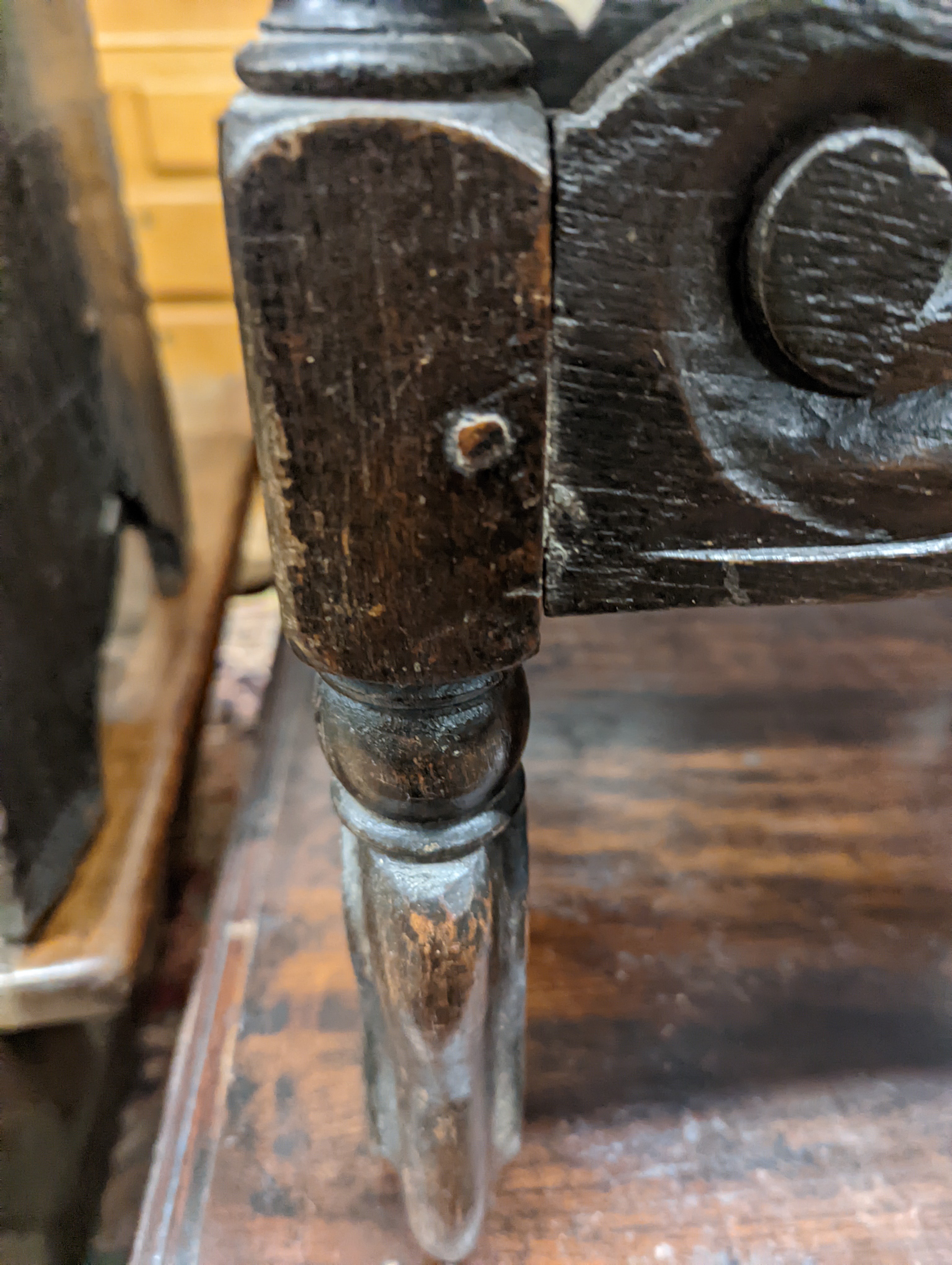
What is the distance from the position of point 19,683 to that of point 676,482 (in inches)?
17.0

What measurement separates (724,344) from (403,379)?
0.29 feet

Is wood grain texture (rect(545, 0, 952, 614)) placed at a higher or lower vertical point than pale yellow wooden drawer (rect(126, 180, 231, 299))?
higher

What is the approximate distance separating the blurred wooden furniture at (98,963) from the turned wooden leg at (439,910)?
0.70 feet

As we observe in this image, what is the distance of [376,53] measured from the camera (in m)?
0.22

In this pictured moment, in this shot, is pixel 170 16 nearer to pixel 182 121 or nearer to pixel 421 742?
pixel 182 121

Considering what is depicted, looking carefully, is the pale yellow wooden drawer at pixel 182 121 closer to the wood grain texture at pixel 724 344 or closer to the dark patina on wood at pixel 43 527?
the dark patina on wood at pixel 43 527

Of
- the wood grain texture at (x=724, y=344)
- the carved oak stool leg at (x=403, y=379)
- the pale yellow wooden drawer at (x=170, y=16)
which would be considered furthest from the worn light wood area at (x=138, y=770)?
the pale yellow wooden drawer at (x=170, y=16)

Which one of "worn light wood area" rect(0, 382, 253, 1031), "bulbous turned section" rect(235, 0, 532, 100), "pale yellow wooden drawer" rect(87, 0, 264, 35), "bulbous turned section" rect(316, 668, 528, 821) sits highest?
"bulbous turned section" rect(235, 0, 532, 100)

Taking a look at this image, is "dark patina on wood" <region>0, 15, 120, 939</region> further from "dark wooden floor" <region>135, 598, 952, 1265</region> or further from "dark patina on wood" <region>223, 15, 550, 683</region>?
"dark patina on wood" <region>223, 15, 550, 683</region>

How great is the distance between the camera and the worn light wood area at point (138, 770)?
1.79 ft

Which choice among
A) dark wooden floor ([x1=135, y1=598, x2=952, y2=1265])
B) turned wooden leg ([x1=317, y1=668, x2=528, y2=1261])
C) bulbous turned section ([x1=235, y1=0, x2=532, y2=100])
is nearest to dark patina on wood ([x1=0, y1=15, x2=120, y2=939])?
dark wooden floor ([x1=135, y1=598, x2=952, y2=1265])

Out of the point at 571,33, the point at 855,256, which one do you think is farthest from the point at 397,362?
the point at 571,33

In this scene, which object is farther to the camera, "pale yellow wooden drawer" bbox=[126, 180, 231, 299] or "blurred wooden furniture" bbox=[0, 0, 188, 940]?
"pale yellow wooden drawer" bbox=[126, 180, 231, 299]

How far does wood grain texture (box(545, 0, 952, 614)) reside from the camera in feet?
0.72
